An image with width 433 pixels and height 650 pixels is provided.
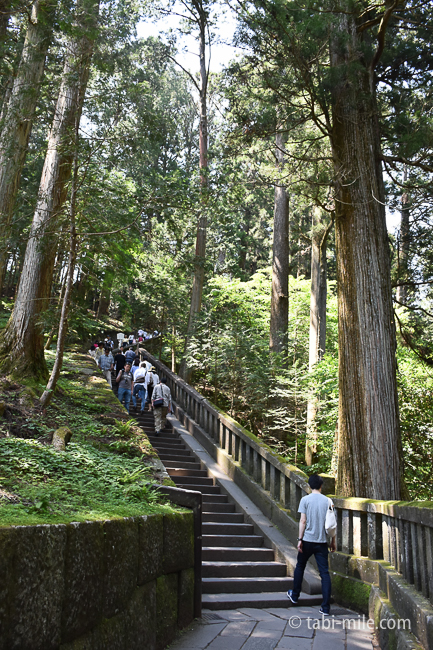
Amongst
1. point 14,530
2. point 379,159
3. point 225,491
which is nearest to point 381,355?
point 379,159

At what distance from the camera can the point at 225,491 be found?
356 inches

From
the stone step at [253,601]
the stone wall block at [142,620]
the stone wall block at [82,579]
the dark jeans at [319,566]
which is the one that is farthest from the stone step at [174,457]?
the stone wall block at [82,579]

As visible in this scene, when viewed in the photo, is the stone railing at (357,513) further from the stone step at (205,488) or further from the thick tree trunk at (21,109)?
the thick tree trunk at (21,109)

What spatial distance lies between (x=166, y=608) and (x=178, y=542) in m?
0.56

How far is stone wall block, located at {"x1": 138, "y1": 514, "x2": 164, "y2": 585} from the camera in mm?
3844

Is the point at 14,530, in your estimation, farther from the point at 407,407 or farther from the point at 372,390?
the point at 407,407

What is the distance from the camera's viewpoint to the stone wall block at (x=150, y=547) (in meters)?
3.84

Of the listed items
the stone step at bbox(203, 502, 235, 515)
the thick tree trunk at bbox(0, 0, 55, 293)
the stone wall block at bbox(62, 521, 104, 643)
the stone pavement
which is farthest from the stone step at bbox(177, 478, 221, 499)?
the stone wall block at bbox(62, 521, 104, 643)

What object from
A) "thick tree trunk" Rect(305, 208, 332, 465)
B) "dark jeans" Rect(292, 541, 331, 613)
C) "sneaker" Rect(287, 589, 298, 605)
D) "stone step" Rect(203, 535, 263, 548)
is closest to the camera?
"dark jeans" Rect(292, 541, 331, 613)

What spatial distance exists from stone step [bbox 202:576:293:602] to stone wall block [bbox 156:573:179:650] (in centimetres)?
171

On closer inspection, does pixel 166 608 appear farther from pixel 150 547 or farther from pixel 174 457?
pixel 174 457

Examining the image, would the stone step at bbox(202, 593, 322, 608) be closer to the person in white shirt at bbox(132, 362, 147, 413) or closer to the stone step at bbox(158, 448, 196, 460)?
the stone step at bbox(158, 448, 196, 460)

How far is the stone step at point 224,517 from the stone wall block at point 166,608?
11.4ft

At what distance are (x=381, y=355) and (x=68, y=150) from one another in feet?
19.8
